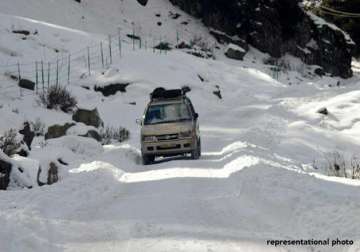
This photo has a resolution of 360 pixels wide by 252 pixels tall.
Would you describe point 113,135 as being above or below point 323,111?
below

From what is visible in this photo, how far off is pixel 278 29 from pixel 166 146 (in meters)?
39.0

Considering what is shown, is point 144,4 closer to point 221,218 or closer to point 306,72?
point 306,72

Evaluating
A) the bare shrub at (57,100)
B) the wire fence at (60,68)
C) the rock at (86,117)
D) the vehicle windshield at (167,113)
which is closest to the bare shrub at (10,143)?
the vehicle windshield at (167,113)

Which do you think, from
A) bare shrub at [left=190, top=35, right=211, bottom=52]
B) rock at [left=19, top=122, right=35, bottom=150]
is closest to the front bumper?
rock at [left=19, top=122, right=35, bottom=150]

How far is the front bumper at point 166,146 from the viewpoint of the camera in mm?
17062

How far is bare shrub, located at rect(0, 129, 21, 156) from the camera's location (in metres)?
13.3

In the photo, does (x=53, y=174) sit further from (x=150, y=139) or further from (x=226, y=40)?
(x=226, y=40)

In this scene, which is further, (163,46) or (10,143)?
(163,46)

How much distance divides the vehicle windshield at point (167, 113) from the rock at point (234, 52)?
30165 millimetres

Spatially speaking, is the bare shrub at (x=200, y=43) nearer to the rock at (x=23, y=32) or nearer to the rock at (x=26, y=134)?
the rock at (x=23, y=32)

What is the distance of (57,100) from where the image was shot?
998 inches

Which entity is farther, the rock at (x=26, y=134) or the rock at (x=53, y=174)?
the rock at (x=26, y=134)

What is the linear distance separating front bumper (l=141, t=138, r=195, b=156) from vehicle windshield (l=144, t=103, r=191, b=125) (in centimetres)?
85

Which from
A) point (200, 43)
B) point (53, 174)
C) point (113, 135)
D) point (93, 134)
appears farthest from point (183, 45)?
point (53, 174)
